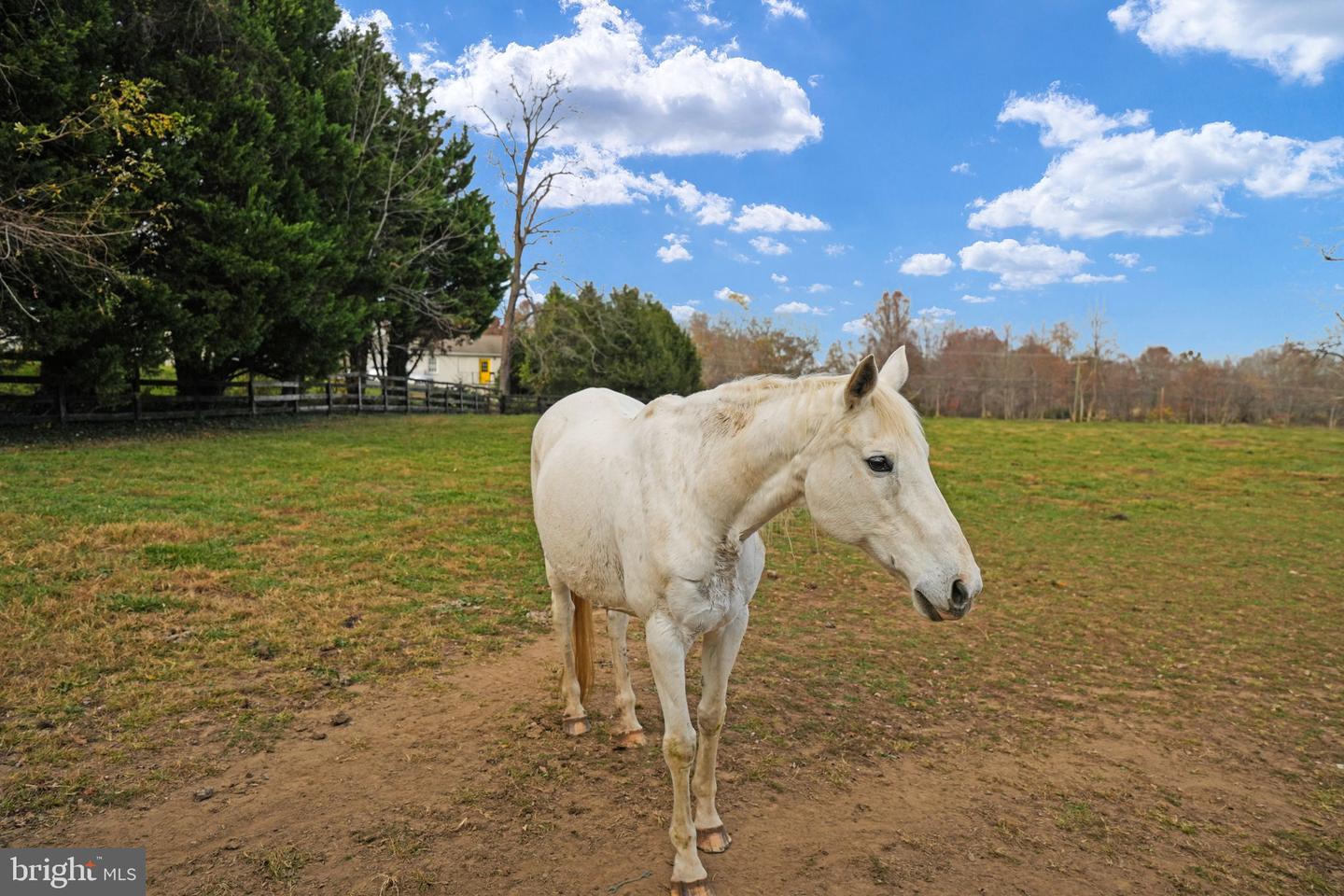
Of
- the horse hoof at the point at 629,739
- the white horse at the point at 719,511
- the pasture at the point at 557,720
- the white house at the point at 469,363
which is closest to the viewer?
the white horse at the point at 719,511

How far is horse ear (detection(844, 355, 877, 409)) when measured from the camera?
2295 millimetres

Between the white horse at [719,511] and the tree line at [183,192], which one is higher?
the tree line at [183,192]

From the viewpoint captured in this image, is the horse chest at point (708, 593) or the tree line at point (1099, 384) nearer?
the horse chest at point (708, 593)

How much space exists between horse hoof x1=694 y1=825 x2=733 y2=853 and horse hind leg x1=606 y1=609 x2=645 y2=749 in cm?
90

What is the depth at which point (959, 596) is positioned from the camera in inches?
89.7

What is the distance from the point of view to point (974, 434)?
1056 inches

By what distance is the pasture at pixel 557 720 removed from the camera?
293 centimetres

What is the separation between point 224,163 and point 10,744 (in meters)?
13.5

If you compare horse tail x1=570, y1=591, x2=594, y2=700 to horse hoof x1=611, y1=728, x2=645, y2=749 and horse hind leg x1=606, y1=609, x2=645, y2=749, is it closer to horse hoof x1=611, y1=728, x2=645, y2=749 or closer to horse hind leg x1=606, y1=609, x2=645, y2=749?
horse hind leg x1=606, y1=609, x2=645, y2=749

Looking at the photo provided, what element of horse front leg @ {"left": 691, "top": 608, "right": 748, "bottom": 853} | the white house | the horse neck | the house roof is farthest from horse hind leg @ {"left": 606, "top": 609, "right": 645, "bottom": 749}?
the house roof

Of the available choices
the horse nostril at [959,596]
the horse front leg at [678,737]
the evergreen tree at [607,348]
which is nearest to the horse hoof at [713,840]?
the horse front leg at [678,737]

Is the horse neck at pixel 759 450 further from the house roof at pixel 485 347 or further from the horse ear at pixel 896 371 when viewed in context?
the house roof at pixel 485 347

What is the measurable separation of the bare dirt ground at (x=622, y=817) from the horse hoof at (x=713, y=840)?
5 centimetres

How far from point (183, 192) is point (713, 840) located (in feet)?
49.6
